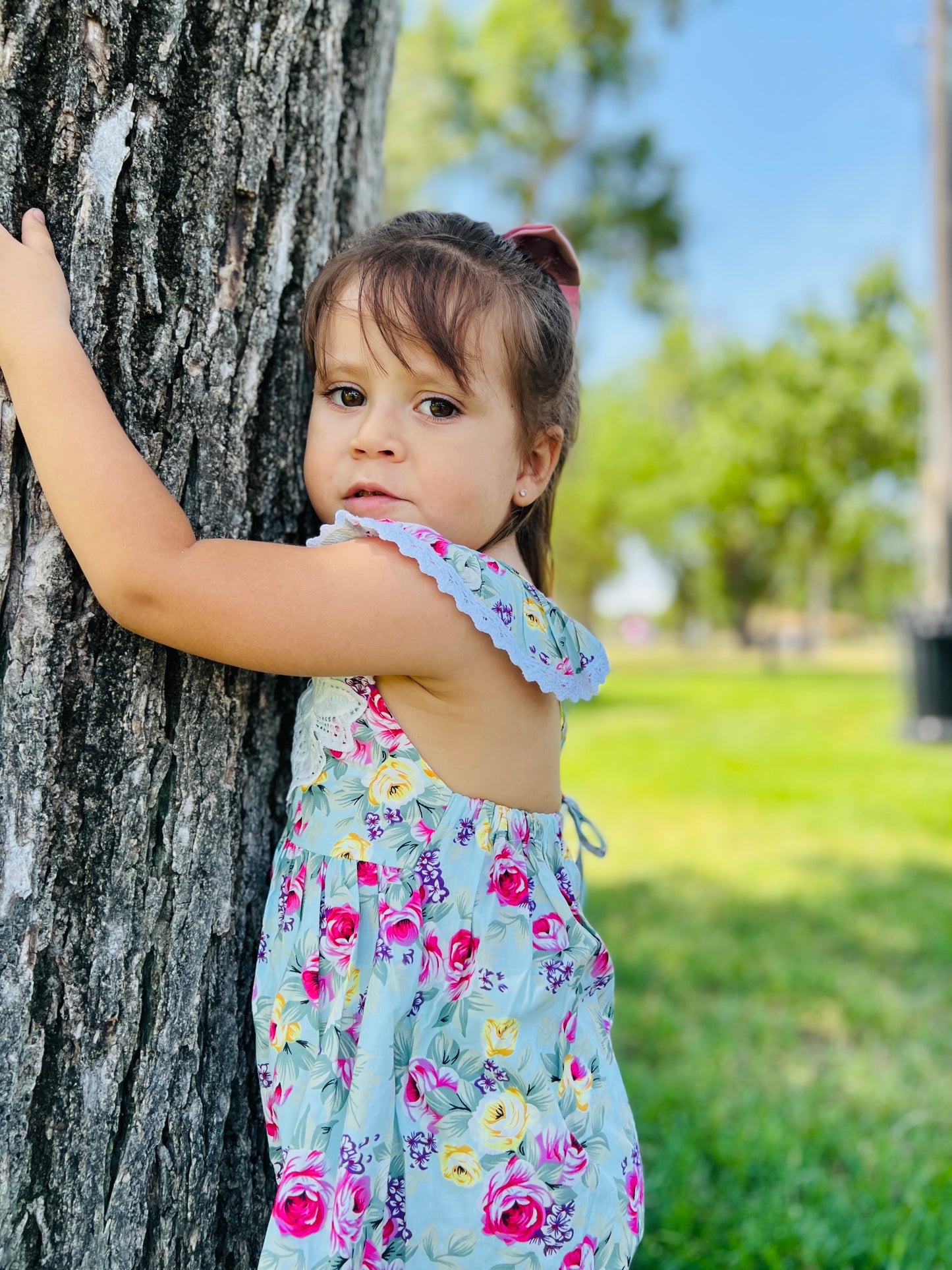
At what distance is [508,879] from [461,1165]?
347 millimetres

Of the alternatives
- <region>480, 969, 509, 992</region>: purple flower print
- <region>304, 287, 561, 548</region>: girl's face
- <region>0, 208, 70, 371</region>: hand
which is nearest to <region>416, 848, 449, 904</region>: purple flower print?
<region>480, 969, 509, 992</region>: purple flower print

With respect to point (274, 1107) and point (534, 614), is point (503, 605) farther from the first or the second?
point (274, 1107)

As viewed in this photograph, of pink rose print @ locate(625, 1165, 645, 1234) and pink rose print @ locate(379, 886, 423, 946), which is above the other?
pink rose print @ locate(379, 886, 423, 946)

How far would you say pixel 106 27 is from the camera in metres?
1.30

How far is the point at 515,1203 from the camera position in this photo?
1277 mm

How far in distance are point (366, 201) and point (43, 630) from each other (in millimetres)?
989

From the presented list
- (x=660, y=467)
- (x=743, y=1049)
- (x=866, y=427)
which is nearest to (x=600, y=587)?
(x=660, y=467)

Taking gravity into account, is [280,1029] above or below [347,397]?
below

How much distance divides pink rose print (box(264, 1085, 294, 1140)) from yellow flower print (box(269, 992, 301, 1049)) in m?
0.05

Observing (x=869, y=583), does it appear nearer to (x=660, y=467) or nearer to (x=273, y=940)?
(x=660, y=467)

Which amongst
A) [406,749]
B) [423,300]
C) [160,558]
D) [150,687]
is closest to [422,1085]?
[406,749]

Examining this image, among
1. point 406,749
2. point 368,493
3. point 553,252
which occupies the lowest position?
point 406,749

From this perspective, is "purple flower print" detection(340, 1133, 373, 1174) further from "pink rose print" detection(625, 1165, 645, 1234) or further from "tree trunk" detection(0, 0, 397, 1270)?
"pink rose print" detection(625, 1165, 645, 1234)

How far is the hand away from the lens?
120 centimetres
